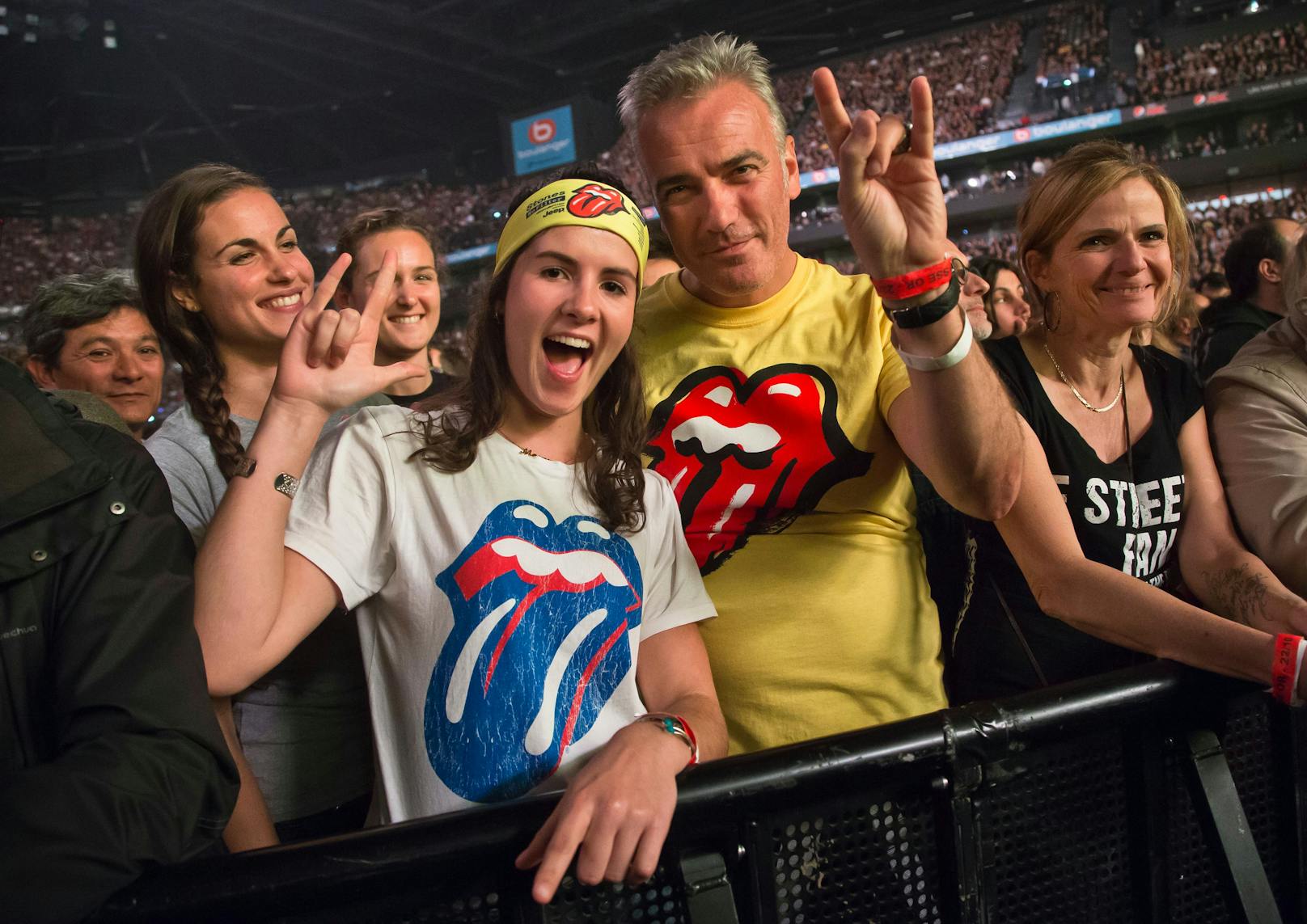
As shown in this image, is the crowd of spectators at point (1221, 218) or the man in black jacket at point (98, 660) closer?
the man in black jacket at point (98, 660)

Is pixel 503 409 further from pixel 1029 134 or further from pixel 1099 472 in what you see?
pixel 1029 134

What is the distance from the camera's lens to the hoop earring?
1773 mm

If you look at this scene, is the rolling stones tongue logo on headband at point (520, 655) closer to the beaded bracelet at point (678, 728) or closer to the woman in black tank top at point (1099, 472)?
the beaded bracelet at point (678, 728)

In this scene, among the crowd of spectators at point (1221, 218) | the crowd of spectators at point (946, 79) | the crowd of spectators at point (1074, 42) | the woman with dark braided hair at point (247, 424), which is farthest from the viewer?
the crowd of spectators at point (946, 79)

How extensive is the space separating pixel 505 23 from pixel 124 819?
22082 mm

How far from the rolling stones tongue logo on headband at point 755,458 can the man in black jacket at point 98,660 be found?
847 mm

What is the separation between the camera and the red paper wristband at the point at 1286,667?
111cm

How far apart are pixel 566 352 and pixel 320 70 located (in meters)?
22.7

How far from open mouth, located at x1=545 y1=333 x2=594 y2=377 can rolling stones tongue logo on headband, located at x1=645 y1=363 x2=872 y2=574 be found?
32 cm

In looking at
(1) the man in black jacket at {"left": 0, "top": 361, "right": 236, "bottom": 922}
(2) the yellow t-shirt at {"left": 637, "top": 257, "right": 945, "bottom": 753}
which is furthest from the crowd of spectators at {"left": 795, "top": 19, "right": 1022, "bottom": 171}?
(1) the man in black jacket at {"left": 0, "top": 361, "right": 236, "bottom": 922}

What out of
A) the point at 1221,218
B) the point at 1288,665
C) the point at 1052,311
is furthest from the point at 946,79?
the point at 1288,665

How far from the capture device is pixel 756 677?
1.55 m

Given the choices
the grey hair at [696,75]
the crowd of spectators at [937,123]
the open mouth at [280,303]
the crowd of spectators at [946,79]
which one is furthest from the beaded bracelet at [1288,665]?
the crowd of spectators at [946,79]

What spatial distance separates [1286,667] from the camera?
1.11 meters
